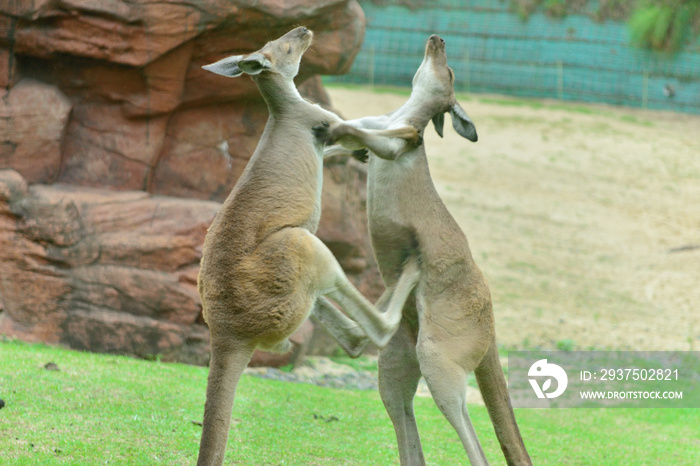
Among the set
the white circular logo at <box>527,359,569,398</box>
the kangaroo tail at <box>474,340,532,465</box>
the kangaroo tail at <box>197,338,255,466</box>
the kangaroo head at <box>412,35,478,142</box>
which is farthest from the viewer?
the white circular logo at <box>527,359,569,398</box>

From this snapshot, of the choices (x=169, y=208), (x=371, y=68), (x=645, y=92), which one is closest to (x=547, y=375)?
(x=169, y=208)

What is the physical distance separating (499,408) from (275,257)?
1845 millimetres

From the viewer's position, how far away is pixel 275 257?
165 inches

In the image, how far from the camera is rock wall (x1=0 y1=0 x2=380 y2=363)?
7.99 m

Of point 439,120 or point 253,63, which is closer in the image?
point 253,63

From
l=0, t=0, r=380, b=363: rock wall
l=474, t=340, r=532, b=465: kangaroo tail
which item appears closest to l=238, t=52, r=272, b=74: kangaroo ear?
l=474, t=340, r=532, b=465: kangaroo tail

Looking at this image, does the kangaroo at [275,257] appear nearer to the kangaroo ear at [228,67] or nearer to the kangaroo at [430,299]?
the kangaroo ear at [228,67]

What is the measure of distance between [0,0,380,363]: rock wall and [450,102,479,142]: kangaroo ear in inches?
143

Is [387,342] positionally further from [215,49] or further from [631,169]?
[631,169]

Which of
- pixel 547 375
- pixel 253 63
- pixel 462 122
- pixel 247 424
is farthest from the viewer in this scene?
pixel 547 375

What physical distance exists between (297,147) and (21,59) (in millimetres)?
4853

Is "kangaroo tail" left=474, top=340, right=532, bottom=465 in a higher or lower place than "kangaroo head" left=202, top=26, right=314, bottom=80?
lower

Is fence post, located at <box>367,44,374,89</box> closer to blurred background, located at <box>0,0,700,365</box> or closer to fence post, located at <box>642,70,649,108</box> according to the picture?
fence post, located at <box>642,70,649,108</box>

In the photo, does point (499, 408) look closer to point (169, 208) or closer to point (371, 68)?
point (169, 208)
